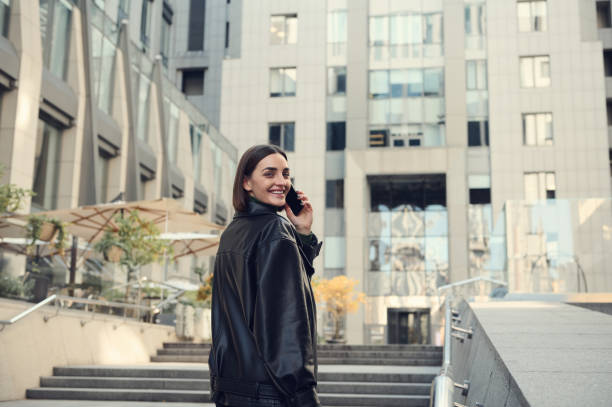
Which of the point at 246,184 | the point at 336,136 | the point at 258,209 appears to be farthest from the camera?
the point at 336,136

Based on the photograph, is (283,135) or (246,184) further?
(283,135)

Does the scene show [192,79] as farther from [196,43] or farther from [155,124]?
[155,124]

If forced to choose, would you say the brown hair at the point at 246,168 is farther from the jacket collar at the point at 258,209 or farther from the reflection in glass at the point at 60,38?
the reflection in glass at the point at 60,38

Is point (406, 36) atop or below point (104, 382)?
atop

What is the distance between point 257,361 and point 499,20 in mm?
40939

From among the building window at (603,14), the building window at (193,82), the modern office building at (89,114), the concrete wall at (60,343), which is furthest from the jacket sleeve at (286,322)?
the building window at (193,82)

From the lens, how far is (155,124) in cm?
2986

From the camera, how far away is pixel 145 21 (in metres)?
38.7

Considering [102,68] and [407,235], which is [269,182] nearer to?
[102,68]

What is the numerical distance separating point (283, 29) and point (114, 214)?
2819cm

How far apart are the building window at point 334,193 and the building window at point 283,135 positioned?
318 centimetres

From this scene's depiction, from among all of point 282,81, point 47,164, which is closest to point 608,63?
point 282,81

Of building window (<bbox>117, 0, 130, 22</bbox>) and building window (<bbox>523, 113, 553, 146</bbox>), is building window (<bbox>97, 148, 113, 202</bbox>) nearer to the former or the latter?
building window (<bbox>117, 0, 130, 22</bbox>)

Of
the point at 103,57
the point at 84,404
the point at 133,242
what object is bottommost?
the point at 84,404
